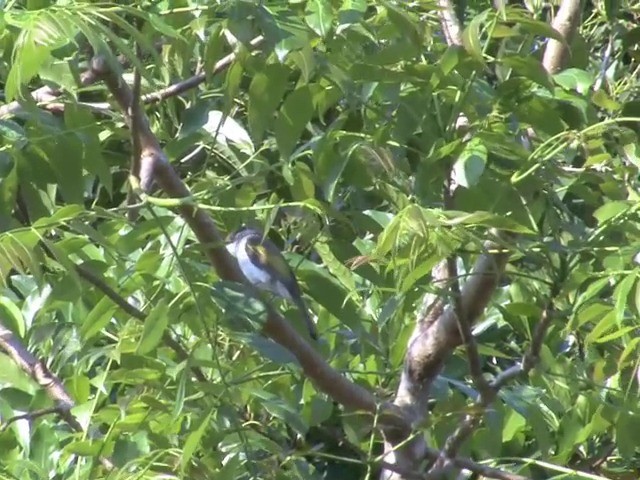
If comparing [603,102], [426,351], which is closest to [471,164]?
[603,102]

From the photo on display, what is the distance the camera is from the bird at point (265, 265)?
191 centimetres

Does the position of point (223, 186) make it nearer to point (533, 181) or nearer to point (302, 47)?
point (302, 47)

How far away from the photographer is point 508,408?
Result: 1.90 metres

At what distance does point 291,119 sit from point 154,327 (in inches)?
12.2

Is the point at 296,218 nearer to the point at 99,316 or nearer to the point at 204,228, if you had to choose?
the point at 204,228

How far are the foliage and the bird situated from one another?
0.21 feet

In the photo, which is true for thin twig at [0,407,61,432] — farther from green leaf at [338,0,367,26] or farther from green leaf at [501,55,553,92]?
green leaf at [501,55,553,92]

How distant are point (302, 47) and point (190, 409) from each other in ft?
1.64

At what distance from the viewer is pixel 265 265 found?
8.56ft

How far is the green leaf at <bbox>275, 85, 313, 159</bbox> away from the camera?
4.83 feet

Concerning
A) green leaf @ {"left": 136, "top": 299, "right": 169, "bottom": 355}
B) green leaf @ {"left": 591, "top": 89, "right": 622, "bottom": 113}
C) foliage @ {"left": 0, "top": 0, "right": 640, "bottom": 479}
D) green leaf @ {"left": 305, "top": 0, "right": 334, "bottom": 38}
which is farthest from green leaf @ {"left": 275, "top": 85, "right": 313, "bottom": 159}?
green leaf @ {"left": 591, "top": 89, "right": 622, "bottom": 113}

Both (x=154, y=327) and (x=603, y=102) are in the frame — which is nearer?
(x=154, y=327)

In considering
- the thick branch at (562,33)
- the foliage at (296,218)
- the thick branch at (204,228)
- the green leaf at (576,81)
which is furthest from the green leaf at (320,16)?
the thick branch at (562,33)

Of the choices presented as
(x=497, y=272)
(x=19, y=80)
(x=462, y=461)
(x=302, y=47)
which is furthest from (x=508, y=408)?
(x=19, y=80)
